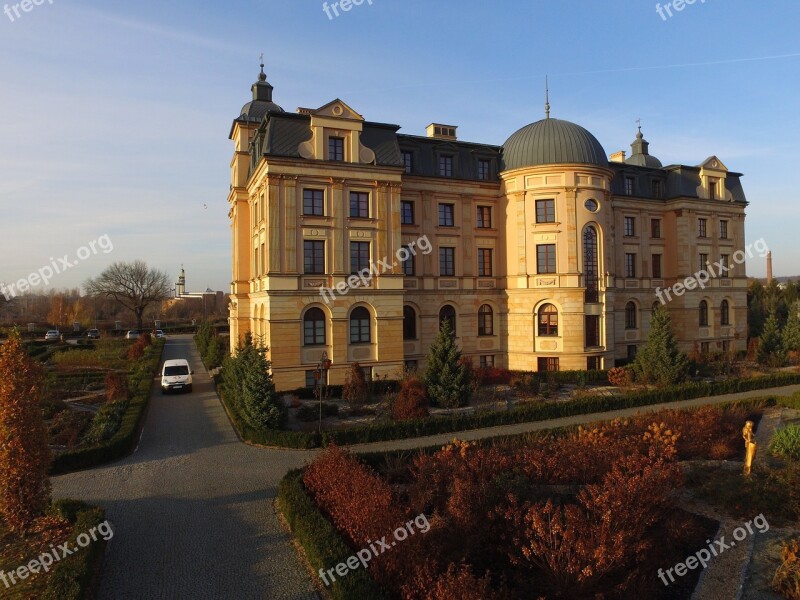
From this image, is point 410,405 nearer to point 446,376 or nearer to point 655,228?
point 446,376

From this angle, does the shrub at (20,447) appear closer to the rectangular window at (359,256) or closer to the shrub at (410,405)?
the shrub at (410,405)

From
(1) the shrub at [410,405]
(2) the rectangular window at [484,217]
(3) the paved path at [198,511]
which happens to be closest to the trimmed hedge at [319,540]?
(3) the paved path at [198,511]

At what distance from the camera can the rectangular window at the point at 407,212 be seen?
A: 1125 inches

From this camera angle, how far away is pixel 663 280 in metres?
35.8

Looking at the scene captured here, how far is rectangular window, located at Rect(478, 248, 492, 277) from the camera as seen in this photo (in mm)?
30359

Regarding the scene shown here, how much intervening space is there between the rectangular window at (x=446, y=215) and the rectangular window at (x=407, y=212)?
179 cm

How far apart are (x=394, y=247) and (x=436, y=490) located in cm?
1702

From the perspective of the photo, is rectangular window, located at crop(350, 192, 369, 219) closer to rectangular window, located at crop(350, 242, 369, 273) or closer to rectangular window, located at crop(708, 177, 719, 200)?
rectangular window, located at crop(350, 242, 369, 273)

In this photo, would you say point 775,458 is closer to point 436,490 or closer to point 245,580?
point 436,490

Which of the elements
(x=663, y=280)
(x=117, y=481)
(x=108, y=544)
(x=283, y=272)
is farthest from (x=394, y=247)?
(x=663, y=280)

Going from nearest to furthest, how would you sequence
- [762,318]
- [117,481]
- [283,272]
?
[117,481]
[283,272]
[762,318]

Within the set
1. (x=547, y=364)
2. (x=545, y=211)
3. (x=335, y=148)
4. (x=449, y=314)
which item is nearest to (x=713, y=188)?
(x=545, y=211)

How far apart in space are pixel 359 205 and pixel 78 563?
64.1 feet

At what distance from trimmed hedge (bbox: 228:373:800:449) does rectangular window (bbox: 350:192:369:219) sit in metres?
11.0
